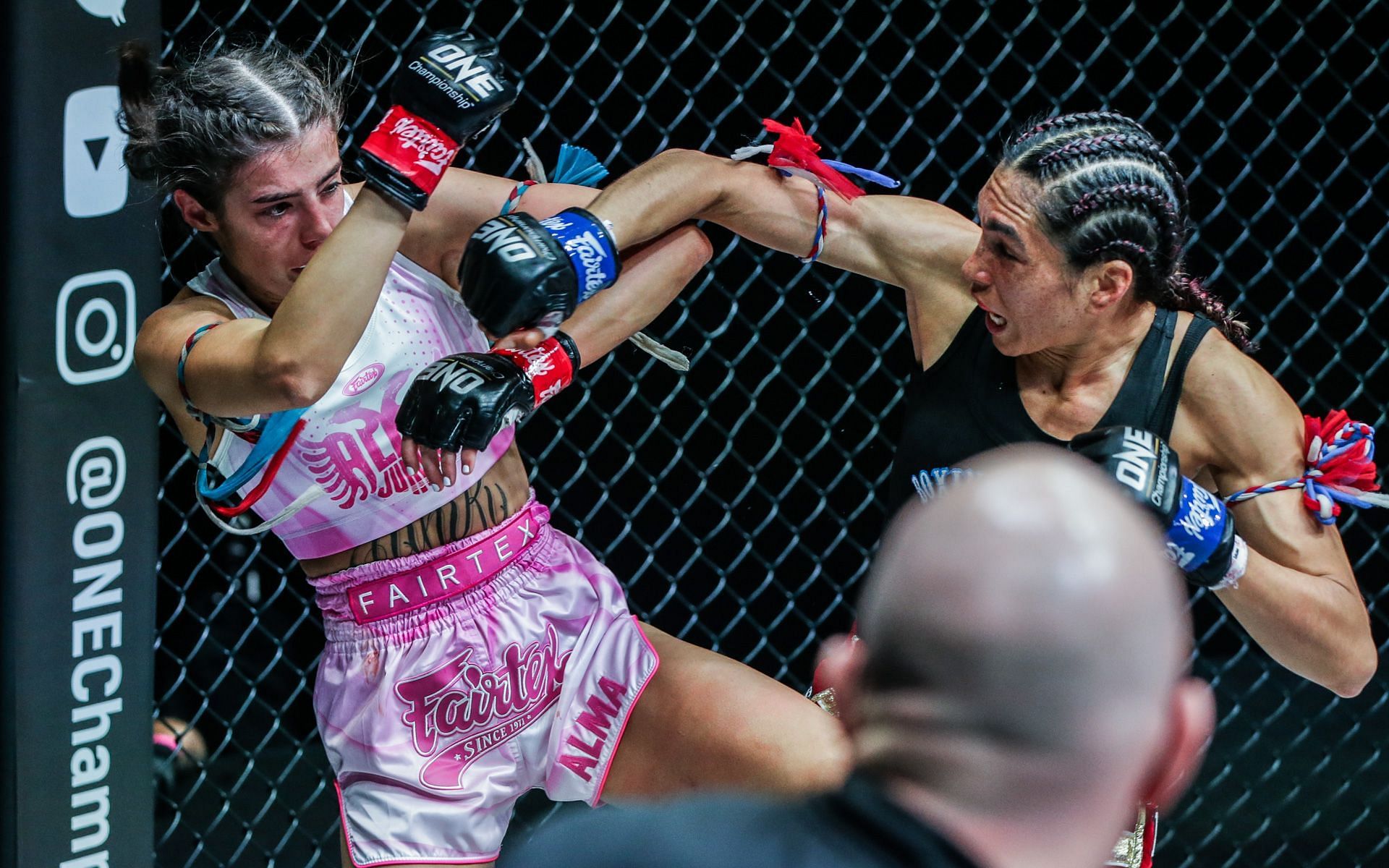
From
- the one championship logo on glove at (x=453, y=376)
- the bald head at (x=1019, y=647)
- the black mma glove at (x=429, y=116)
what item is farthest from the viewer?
the one championship logo on glove at (x=453, y=376)

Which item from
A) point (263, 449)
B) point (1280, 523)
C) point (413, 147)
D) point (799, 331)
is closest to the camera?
point (413, 147)

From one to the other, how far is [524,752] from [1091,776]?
3.94 ft

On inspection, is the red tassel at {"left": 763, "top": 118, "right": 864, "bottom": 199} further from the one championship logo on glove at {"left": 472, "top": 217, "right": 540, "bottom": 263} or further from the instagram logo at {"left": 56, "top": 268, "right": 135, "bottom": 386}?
the instagram logo at {"left": 56, "top": 268, "right": 135, "bottom": 386}

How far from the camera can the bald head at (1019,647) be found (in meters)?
0.66

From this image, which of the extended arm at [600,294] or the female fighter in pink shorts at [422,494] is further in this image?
the extended arm at [600,294]

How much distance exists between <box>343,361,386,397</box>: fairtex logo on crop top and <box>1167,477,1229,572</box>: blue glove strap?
87 cm

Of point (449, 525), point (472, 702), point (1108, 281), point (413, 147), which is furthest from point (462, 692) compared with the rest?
point (1108, 281)

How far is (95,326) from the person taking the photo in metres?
1.88

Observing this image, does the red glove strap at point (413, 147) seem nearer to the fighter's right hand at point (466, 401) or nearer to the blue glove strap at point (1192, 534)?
the fighter's right hand at point (466, 401)

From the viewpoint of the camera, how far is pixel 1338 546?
69.7 inches

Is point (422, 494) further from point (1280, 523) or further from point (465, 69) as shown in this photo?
point (1280, 523)

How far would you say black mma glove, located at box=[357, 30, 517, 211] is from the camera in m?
1.48

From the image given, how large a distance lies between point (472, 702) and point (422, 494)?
25cm

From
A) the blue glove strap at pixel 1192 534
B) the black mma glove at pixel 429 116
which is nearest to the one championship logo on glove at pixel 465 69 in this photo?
the black mma glove at pixel 429 116
